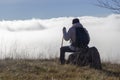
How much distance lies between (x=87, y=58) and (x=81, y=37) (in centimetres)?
76

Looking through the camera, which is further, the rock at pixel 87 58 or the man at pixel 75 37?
the man at pixel 75 37

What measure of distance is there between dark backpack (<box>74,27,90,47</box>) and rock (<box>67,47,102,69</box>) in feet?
0.82

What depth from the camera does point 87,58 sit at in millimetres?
17312

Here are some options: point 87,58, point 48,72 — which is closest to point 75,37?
point 87,58

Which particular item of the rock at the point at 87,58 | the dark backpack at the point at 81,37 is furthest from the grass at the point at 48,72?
the dark backpack at the point at 81,37

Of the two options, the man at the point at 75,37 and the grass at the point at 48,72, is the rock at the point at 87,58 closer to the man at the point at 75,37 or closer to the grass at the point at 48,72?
the man at the point at 75,37

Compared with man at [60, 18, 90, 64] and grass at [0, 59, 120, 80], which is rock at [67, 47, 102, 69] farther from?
grass at [0, 59, 120, 80]

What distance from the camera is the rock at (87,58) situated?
16.9 m

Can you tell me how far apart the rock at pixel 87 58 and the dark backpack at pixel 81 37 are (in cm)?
25

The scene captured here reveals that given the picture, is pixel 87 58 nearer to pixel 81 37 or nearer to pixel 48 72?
pixel 81 37

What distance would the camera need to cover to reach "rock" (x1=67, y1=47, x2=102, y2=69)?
55.4 ft

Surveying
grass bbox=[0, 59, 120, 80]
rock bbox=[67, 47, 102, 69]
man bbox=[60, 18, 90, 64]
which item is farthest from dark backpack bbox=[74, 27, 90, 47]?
grass bbox=[0, 59, 120, 80]

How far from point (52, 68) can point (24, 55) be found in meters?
4.10

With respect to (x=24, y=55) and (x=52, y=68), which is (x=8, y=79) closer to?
(x=52, y=68)
